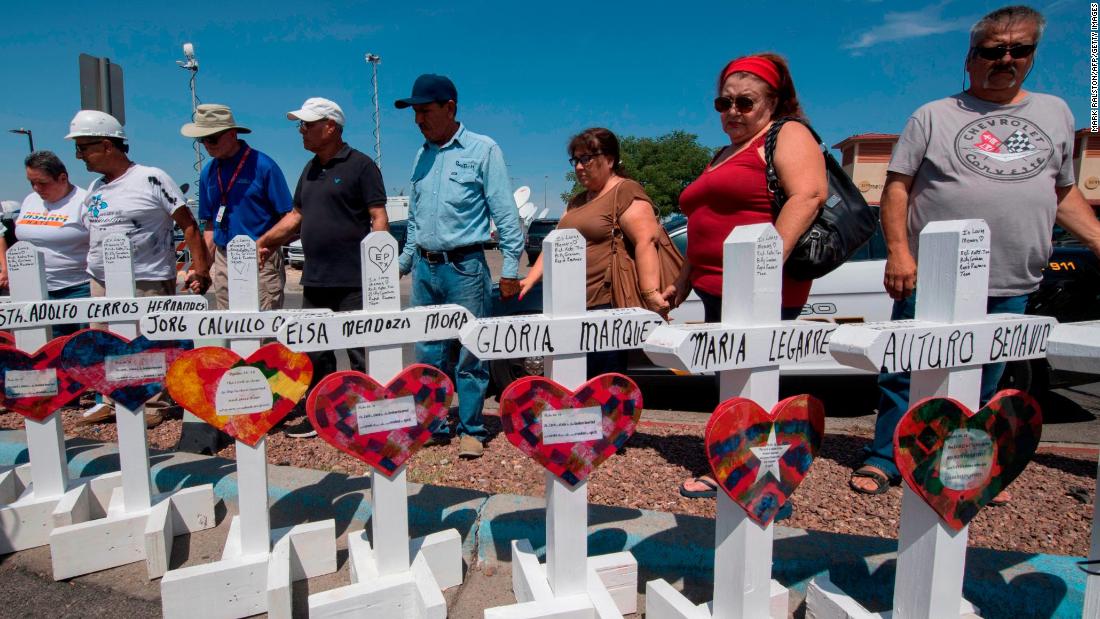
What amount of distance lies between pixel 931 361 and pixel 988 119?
1.42 meters

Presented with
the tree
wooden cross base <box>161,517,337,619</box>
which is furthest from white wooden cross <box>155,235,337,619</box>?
the tree

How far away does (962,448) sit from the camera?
1.61 meters

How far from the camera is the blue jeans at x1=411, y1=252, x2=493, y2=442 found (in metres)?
3.31

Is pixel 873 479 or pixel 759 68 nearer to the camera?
pixel 759 68

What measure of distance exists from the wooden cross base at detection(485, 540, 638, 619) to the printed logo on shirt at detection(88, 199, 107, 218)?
2.99m

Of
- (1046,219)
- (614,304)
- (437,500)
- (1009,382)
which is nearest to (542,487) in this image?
(437,500)

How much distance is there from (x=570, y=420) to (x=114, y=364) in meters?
1.83

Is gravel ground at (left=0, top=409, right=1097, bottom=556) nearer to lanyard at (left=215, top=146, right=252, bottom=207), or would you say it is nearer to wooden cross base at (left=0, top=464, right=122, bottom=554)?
wooden cross base at (left=0, top=464, right=122, bottom=554)

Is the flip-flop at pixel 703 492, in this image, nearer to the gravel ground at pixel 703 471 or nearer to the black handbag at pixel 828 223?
the gravel ground at pixel 703 471

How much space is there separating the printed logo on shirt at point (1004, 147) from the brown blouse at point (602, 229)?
50.5 inches

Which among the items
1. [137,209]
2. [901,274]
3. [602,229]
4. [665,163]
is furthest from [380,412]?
[665,163]

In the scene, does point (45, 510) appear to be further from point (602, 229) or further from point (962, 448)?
point (962, 448)

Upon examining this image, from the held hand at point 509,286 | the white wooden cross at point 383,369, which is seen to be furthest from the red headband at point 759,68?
the held hand at point 509,286

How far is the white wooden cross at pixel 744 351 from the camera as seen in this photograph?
158 cm
